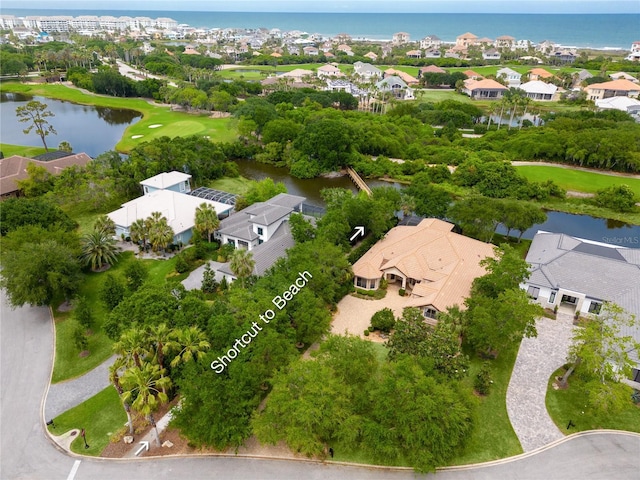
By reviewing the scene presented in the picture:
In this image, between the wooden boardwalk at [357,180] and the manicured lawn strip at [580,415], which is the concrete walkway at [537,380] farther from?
the wooden boardwalk at [357,180]

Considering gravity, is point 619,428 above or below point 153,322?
below

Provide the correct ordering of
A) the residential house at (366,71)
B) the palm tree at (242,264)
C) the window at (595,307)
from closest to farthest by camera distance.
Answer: the palm tree at (242,264)
the window at (595,307)
the residential house at (366,71)

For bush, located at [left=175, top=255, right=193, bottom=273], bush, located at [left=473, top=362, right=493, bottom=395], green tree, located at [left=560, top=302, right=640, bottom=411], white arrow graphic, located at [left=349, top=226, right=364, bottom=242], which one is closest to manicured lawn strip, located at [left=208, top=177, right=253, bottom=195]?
bush, located at [left=175, top=255, right=193, bottom=273]

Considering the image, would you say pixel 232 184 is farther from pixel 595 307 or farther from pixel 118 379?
pixel 595 307

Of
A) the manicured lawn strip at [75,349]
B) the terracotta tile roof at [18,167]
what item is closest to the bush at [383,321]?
the manicured lawn strip at [75,349]

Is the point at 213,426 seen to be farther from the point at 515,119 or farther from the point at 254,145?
the point at 515,119

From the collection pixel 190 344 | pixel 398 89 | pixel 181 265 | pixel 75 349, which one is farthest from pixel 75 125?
pixel 190 344

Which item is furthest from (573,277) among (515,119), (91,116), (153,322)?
(91,116)

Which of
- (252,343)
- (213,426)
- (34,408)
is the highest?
(252,343)
